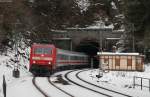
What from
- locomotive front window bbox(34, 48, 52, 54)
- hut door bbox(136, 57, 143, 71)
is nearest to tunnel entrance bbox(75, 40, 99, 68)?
hut door bbox(136, 57, 143, 71)

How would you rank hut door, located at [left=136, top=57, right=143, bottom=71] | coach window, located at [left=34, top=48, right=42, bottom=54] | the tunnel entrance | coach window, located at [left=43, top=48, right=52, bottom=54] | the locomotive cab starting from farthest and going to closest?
the tunnel entrance → hut door, located at [left=136, top=57, right=143, bottom=71] → coach window, located at [left=43, top=48, right=52, bottom=54] → coach window, located at [left=34, top=48, right=42, bottom=54] → the locomotive cab

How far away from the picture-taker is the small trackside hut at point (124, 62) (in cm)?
6806

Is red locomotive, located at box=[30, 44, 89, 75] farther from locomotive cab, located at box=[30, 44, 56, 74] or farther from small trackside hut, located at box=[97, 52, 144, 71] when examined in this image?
small trackside hut, located at box=[97, 52, 144, 71]

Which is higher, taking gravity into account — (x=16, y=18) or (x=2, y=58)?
(x=16, y=18)

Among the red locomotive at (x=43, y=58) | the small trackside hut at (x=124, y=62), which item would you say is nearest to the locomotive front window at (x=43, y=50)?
the red locomotive at (x=43, y=58)

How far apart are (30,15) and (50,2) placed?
33.5 feet

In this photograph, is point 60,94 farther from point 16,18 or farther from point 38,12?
point 38,12

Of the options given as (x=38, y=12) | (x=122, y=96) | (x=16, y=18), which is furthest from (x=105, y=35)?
(x=122, y=96)

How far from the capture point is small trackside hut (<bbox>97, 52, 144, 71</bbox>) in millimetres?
68062

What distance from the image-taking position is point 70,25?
92.7m

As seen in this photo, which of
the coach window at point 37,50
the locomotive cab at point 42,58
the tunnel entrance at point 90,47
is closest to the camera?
the locomotive cab at point 42,58

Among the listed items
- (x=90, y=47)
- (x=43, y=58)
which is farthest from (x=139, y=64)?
(x=90, y=47)

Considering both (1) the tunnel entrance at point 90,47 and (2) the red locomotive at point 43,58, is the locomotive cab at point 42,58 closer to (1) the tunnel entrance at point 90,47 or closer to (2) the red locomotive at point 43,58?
(2) the red locomotive at point 43,58

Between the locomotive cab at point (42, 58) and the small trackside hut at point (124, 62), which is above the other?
the locomotive cab at point (42, 58)
